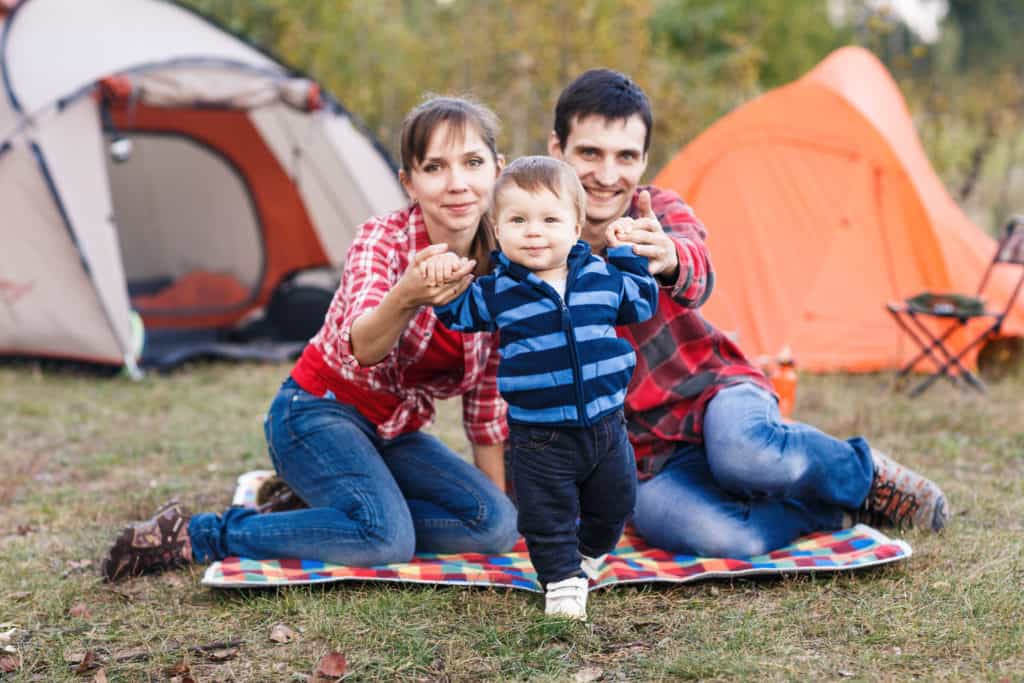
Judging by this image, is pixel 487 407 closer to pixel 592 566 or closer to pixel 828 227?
pixel 592 566

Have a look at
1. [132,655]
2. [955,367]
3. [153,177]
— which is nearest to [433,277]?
[132,655]

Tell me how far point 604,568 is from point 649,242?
900mm

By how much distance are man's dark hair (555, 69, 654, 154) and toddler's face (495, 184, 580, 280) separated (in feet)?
1.92

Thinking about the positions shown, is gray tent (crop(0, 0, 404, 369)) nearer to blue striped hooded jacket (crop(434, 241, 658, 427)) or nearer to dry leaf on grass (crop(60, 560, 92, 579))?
dry leaf on grass (crop(60, 560, 92, 579))

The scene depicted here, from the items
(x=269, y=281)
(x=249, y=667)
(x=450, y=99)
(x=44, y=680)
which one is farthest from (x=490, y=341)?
(x=269, y=281)

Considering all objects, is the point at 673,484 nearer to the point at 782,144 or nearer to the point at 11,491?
the point at 11,491

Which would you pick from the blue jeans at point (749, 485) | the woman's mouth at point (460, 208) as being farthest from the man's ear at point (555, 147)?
the blue jeans at point (749, 485)

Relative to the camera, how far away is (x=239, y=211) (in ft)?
26.1

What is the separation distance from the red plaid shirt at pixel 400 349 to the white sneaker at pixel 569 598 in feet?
2.04

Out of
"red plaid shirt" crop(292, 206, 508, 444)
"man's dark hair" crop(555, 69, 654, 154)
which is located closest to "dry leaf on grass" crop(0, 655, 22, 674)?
"red plaid shirt" crop(292, 206, 508, 444)

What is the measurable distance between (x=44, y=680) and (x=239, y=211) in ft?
19.5

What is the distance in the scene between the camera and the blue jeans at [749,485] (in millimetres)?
2916

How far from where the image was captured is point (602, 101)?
2.94m

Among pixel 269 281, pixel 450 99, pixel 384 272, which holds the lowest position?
pixel 269 281
